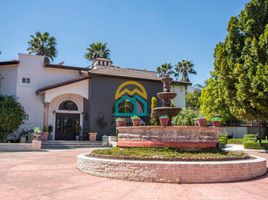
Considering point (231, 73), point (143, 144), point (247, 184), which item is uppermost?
point (231, 73)

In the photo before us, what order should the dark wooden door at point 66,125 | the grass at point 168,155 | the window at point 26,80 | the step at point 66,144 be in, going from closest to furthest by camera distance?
the grass at point 168,155 < the step at point 66,144 < the window at point 26,80 < the dark wooden door at point 66,125

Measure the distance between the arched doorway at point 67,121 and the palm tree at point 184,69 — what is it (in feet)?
85.5

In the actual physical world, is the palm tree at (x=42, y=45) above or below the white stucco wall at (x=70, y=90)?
above

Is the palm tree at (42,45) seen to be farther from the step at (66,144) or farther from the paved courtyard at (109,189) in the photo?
A: the paved courtyard at (109,189)

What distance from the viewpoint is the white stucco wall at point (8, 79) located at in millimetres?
24047

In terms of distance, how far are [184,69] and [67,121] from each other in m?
27.6

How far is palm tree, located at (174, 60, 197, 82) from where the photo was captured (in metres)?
46.7

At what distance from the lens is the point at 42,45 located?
129 ft

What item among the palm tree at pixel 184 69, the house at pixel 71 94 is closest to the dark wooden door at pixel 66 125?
the house at pixel 71 94

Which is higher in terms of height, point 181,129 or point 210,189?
point 181,129

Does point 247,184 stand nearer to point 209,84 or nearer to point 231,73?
point 231,73

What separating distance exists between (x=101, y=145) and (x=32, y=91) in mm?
8391

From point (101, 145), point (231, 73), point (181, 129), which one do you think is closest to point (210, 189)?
point (181, 129)

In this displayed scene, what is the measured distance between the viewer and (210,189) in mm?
6812
